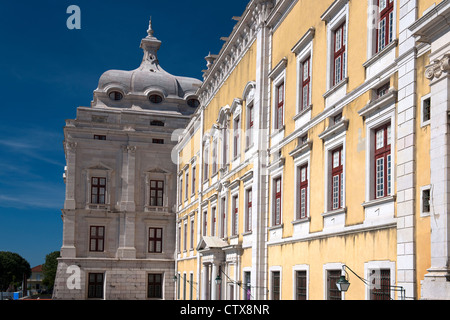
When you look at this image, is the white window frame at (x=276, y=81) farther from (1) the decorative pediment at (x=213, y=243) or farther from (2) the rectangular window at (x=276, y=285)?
(1) the decorative pediment at (x=213, y=243)

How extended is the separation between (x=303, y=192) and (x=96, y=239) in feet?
102

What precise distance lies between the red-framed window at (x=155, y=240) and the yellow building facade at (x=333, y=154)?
58.0ft

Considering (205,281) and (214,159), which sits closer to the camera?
(205,281)

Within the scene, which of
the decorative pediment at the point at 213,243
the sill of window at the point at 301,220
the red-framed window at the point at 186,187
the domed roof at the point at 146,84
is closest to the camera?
the sill of window at the point at 301,220

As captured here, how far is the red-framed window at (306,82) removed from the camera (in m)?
19.7

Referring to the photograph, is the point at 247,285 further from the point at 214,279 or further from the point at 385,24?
the point at 385,24

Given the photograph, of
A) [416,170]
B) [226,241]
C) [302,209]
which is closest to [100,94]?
[226,241]

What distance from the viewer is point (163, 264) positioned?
159 feet

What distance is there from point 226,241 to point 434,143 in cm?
1756

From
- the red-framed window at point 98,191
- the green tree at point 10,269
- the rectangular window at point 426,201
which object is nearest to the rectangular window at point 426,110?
the rectangular window at point 426,201

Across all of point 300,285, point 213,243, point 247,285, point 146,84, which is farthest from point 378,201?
point 146,84

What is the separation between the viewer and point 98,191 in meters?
48.3

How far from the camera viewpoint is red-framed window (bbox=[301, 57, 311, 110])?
19688 mm
